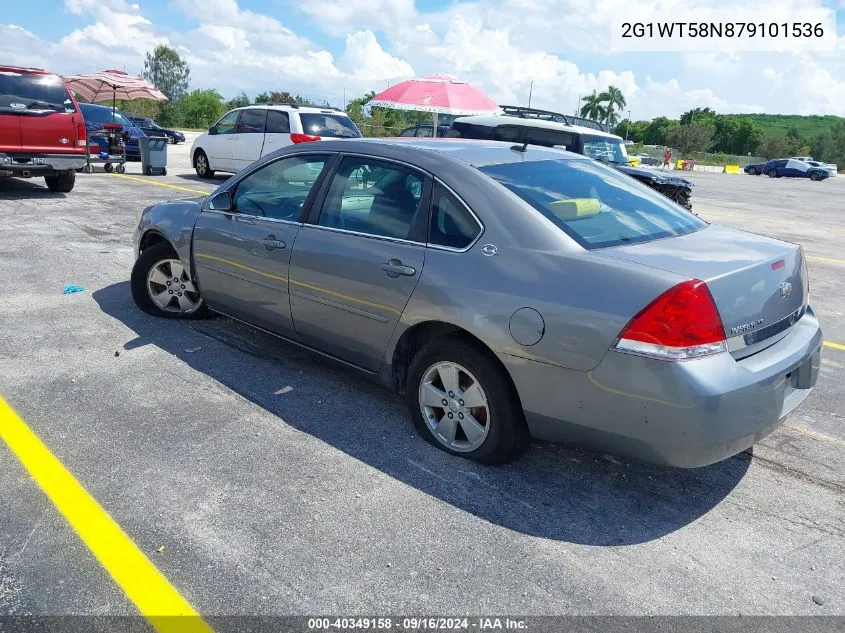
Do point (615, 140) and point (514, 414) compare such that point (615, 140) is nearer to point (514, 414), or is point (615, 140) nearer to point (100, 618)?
point (514, 414)

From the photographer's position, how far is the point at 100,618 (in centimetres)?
245

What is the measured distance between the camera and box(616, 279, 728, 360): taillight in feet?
9.40

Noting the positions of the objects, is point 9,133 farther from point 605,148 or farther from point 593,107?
point 593,107

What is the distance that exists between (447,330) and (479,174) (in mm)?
824

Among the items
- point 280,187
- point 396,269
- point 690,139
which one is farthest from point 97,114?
point 690,139

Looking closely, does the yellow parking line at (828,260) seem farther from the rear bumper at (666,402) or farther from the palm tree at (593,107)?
the palm tree at (593,107)

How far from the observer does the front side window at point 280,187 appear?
173 inches

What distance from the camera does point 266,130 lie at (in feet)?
49.2

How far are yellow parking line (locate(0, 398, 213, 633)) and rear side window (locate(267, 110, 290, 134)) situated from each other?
39.1 feet

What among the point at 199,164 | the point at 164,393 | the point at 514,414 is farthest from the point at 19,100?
the point at 514,414

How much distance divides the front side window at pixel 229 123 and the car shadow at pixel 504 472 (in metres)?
12.3

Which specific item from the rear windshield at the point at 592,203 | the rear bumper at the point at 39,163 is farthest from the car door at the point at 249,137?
the rear windshield at the point at 592,203

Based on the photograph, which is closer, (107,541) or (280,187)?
(107,541)

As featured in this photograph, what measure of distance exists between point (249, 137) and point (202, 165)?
7.39 feet
